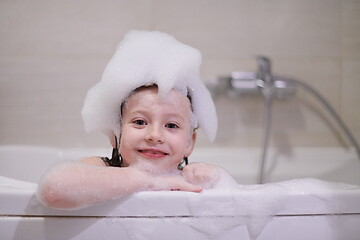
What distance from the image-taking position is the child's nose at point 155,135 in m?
0.72

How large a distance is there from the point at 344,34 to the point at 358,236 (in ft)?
3.41

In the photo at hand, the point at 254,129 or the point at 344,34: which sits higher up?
the point at 344,34

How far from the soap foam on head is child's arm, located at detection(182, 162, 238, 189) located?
0.43ft

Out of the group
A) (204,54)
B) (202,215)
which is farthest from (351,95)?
(202,215)

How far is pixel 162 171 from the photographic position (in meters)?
0.78

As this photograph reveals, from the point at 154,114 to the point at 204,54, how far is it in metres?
0.73

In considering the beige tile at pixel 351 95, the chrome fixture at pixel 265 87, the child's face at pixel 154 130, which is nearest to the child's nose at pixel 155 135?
the child's face at pixel 154 130

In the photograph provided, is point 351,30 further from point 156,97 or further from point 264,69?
point 156,97

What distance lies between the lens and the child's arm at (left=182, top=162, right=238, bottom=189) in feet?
2.38

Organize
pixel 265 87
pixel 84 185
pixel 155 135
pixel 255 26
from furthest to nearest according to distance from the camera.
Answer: pixel 255 26 → pixel 265 87 → pixel 155 135 → pixel 84 185

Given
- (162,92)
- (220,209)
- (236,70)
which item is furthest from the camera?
(236,70)

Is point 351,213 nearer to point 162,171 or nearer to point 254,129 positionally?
point 162,171

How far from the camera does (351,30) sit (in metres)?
1.47

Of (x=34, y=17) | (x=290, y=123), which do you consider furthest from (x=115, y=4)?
(x=290, y=123)
